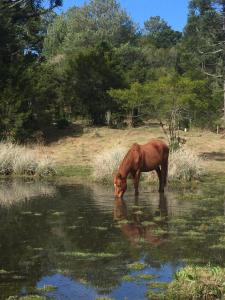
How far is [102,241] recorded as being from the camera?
10.2 m

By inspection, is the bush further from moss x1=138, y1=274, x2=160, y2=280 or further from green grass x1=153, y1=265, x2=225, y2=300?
moss x1=138, y1=274, x2=160, y2=280

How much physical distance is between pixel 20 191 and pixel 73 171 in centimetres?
611

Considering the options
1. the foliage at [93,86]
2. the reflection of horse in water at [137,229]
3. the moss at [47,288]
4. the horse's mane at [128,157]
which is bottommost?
the moss at [47,288]

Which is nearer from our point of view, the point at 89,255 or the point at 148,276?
the point at 148,276

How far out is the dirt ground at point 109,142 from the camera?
27.7m

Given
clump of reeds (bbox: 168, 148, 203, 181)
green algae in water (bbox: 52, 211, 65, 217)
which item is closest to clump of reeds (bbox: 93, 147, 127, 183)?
clump of reeds (bbox: 168, 148, 203, 181)

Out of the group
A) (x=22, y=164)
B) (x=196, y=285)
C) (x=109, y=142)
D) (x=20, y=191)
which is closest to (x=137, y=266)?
(x=196, y=285)

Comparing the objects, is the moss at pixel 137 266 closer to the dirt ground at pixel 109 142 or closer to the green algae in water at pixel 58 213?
the green algae in water at pixel 58 213

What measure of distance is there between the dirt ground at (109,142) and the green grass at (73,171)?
54.5 inches

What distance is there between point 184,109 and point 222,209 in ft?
41.8

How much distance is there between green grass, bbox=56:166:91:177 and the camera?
22141 mm

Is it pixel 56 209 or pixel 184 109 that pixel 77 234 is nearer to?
pixel 56 209

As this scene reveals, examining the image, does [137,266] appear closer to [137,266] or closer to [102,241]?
[137,266]

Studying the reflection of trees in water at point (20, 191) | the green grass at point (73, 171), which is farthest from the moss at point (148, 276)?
the green grass at point (73, 171)
